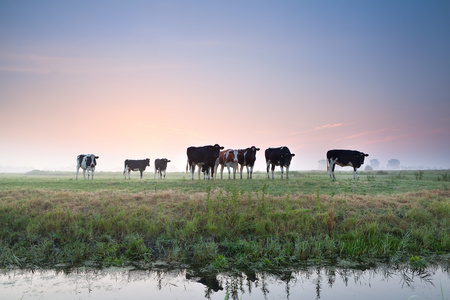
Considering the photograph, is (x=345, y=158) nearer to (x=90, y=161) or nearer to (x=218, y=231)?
(x=218, y=231)

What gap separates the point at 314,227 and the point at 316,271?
291cm

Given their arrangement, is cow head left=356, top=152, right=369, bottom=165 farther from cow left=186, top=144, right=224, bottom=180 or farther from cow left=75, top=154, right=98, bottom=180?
cow left=75, top=154, right=98, bottom=180

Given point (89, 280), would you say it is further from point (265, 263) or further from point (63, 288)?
point (265, 263)

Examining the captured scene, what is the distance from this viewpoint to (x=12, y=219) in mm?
10891

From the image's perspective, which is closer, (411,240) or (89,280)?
(89,280)

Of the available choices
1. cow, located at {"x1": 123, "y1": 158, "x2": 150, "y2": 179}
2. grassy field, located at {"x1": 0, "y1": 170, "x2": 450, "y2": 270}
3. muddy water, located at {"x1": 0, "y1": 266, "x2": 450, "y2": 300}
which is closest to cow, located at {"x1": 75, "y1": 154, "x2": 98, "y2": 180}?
cow, located at {"x1": 123, "y1": 158, "x2": 150, "y2": 179}

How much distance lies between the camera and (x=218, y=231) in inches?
386

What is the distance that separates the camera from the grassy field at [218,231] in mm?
8344

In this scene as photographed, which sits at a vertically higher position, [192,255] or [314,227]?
[314,227]

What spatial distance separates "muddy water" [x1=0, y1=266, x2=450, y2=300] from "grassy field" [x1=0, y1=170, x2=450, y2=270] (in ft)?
2.24

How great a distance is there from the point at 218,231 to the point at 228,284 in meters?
3.22

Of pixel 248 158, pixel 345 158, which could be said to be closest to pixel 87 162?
pixel 248 158

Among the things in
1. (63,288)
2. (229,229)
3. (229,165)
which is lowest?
(63,288)

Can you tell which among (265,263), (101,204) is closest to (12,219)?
(101,204)
